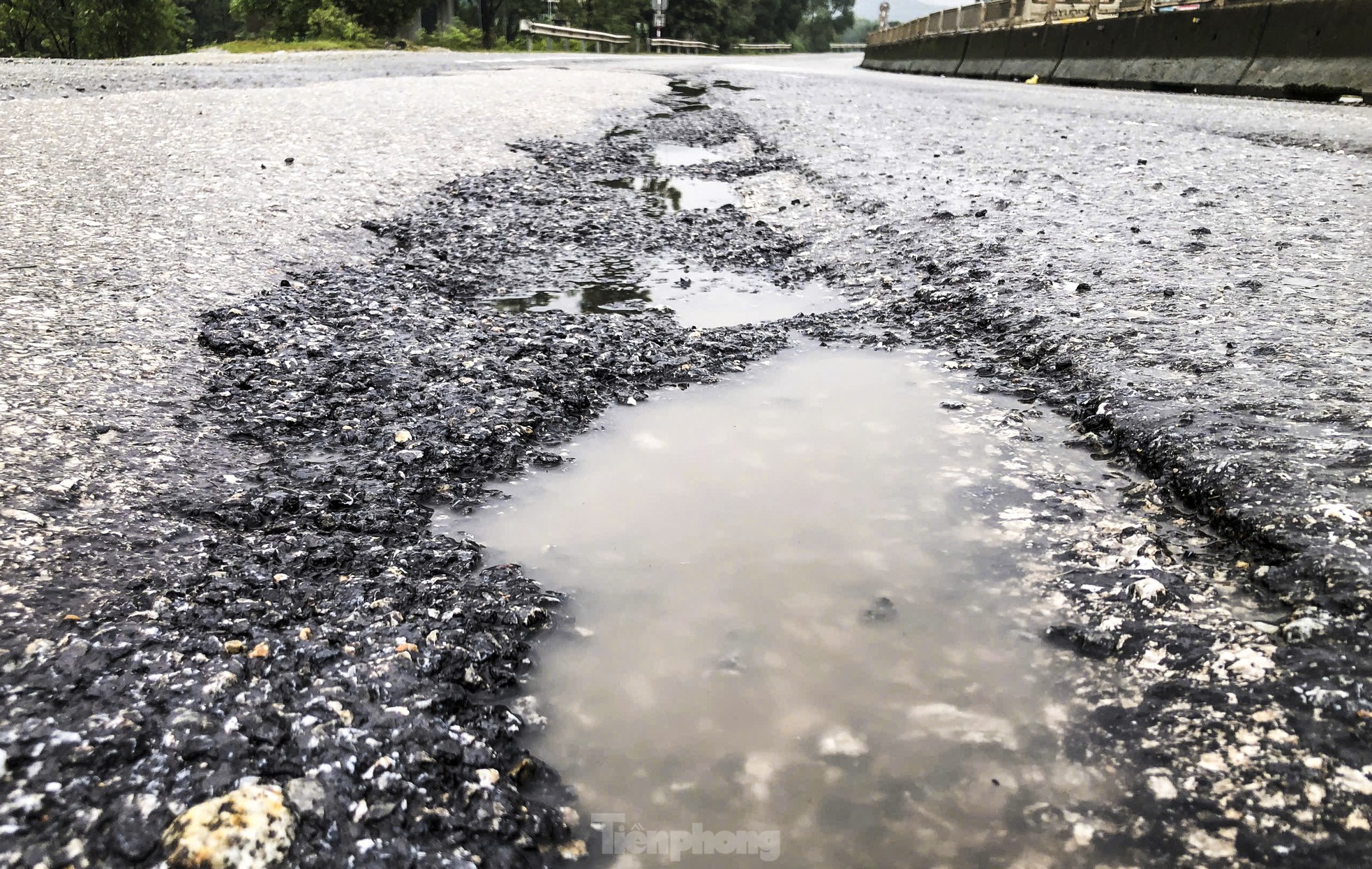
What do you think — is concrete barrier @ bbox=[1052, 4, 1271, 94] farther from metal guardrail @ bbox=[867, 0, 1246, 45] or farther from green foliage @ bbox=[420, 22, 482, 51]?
green foliage @ bbox=[420, 22, 482, 51]

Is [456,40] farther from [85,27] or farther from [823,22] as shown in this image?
[823,22]

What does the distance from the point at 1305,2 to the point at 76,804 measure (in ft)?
37.0

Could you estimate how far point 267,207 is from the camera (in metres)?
3.97

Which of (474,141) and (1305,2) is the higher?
(1305,2)

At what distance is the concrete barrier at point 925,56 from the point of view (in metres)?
18.1

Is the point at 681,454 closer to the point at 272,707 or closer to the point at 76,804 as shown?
the point at 272,707

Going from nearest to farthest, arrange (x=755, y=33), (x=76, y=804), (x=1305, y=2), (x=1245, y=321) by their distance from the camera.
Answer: (x=76, y=804) → (x=1245, y=321) → (x=1305, y=2) → (x=755, y=33)

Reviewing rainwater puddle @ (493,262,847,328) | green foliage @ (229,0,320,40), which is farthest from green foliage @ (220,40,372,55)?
rainwater puddle @ (493,262,847,328)

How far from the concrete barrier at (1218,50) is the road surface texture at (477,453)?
3973 millimetres

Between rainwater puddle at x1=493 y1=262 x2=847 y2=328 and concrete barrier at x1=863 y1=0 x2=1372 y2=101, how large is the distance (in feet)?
25.2

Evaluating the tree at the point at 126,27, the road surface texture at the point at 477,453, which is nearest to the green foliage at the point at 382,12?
the tree at the point at 126,27

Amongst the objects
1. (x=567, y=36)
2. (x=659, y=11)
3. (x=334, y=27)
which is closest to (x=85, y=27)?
(x=334, y=27)

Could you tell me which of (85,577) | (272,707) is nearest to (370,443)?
→ (85,577)

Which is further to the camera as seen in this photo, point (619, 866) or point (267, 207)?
point (267, 207)
